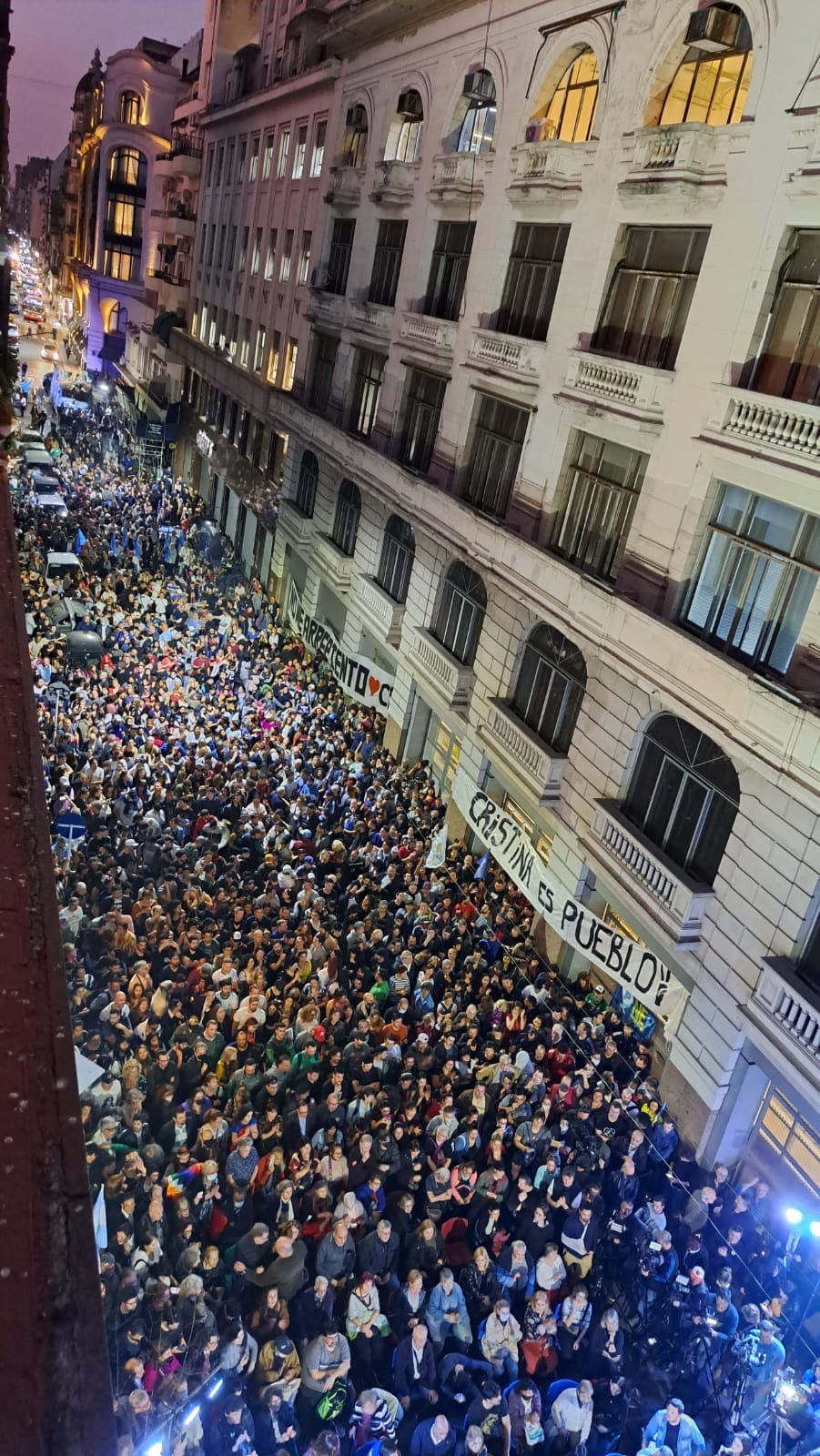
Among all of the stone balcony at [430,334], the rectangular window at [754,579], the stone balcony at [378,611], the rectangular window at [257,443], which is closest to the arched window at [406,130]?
the stone balcony at [430,334]

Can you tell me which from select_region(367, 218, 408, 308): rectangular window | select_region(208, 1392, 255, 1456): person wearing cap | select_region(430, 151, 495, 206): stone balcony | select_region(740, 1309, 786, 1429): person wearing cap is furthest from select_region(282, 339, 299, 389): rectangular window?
select_region(208, 1392, 255, 1456): person wearing cap

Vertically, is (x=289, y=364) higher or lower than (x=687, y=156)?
lower

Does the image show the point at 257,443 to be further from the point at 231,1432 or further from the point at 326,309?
the point at 231,1432

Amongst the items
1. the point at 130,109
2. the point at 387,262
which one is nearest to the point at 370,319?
the point at 387,262

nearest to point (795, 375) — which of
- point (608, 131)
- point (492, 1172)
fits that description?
point (608, 131)

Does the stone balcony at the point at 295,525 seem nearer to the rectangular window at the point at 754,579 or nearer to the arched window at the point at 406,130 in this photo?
the arched window at the point at 406,130

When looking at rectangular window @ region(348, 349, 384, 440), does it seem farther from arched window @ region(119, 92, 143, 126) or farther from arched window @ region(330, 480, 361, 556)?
arched window @ region(119, 92, 143, 126)
